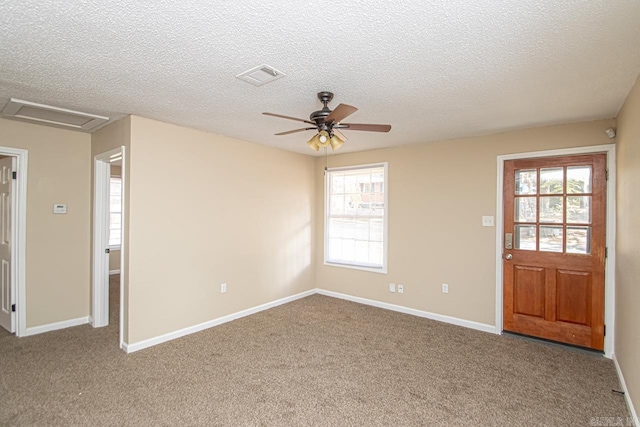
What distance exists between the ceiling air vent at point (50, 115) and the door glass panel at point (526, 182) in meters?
4.57

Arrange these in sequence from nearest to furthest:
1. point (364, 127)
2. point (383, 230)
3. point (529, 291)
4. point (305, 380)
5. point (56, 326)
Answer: point (364, 127)
point (305, 380)
point (529, 291)
point (56, 326)
point (383, 230)

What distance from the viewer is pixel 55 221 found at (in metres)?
3.81

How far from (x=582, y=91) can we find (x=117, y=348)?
15.7 ft

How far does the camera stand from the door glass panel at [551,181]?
353cm

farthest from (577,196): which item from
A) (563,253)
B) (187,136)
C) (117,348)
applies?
(117,348)

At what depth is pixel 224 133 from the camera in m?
3.99

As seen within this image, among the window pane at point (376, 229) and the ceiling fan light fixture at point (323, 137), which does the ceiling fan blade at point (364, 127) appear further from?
the window pane at point (376, 229)

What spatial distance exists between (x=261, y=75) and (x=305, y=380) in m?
2.45

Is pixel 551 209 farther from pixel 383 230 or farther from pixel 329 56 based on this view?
pixel 329 56

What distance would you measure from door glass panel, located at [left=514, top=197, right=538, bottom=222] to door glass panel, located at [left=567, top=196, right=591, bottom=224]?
31 cm

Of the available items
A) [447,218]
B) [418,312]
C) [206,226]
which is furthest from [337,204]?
[206,226]

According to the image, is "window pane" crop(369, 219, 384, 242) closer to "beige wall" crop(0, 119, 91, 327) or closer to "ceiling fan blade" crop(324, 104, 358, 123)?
"ceiling fan blade" crop(324, 104, 358, 123)

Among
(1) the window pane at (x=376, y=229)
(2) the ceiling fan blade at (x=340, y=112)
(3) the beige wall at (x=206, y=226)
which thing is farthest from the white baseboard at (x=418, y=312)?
(2) the ceiling fan blade at (x=340, y=112)

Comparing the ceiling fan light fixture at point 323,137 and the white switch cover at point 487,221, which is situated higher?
the ceiling fan light fixture at point 323,137
